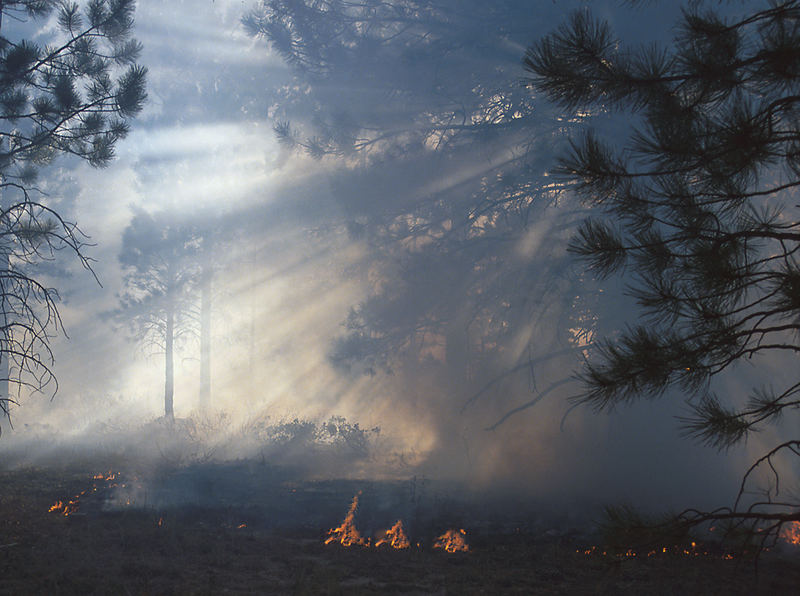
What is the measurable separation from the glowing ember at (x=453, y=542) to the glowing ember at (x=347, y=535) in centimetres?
132

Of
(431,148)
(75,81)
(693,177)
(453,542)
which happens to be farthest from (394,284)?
(693,177)

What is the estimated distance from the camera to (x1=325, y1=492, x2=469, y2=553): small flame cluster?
1022 cm

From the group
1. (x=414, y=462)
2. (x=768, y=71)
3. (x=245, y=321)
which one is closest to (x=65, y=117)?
(x=768, y=71)

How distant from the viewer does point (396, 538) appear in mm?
10617

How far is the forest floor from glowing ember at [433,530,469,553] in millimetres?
203

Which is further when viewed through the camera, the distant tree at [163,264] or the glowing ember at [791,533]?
the distant tree at [163,264]

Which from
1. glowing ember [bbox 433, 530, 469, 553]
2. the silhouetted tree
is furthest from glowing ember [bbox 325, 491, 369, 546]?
the silhouetted tree

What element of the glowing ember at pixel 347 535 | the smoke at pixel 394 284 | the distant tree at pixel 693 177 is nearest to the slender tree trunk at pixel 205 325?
the smoke at pixel 394 284

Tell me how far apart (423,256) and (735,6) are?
1227 cm

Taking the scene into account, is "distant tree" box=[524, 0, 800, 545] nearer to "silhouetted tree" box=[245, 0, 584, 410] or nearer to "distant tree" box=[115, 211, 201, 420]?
"silhouetted tree" box=[245, 0, 584, 410]

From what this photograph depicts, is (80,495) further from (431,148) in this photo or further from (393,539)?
(431,148)

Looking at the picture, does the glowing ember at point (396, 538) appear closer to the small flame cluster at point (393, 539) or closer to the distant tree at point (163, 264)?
the small flame cluster at point (393, 539)

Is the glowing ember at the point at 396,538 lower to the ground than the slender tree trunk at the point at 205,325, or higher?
lower

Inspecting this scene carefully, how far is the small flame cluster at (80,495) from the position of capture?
10922 mm
